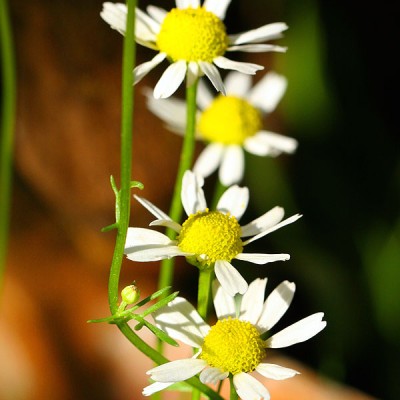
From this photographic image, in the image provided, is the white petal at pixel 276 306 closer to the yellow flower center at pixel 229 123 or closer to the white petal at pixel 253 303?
the white petal at pixel 253 303

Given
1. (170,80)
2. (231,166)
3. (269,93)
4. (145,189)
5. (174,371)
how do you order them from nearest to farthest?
(174,371)
(170,80)
(231,166)
(269,93)
(145,189)

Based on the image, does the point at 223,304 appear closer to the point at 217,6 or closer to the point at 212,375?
the point at 212,375

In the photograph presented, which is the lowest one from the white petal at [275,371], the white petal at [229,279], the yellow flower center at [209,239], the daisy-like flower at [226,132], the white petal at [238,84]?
the white petal at [275,371]

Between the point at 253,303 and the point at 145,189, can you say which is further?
the point at 145,189

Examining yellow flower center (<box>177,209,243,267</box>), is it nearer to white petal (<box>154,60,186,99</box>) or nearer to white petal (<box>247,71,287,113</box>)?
white petal (<box>154,60,186,99</box>)

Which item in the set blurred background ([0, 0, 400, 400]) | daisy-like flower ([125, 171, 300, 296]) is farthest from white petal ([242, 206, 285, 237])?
blurred background ([0, 0, 400, 400])

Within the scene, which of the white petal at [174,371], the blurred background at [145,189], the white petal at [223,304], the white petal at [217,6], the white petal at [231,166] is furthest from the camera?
the blurred background at [145,189]

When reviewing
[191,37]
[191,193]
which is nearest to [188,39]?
[191,37]

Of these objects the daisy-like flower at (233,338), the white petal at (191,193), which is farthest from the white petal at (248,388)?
the white petal at (191,193)

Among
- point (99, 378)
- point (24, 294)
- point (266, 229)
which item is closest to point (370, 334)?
point (99, 378)
